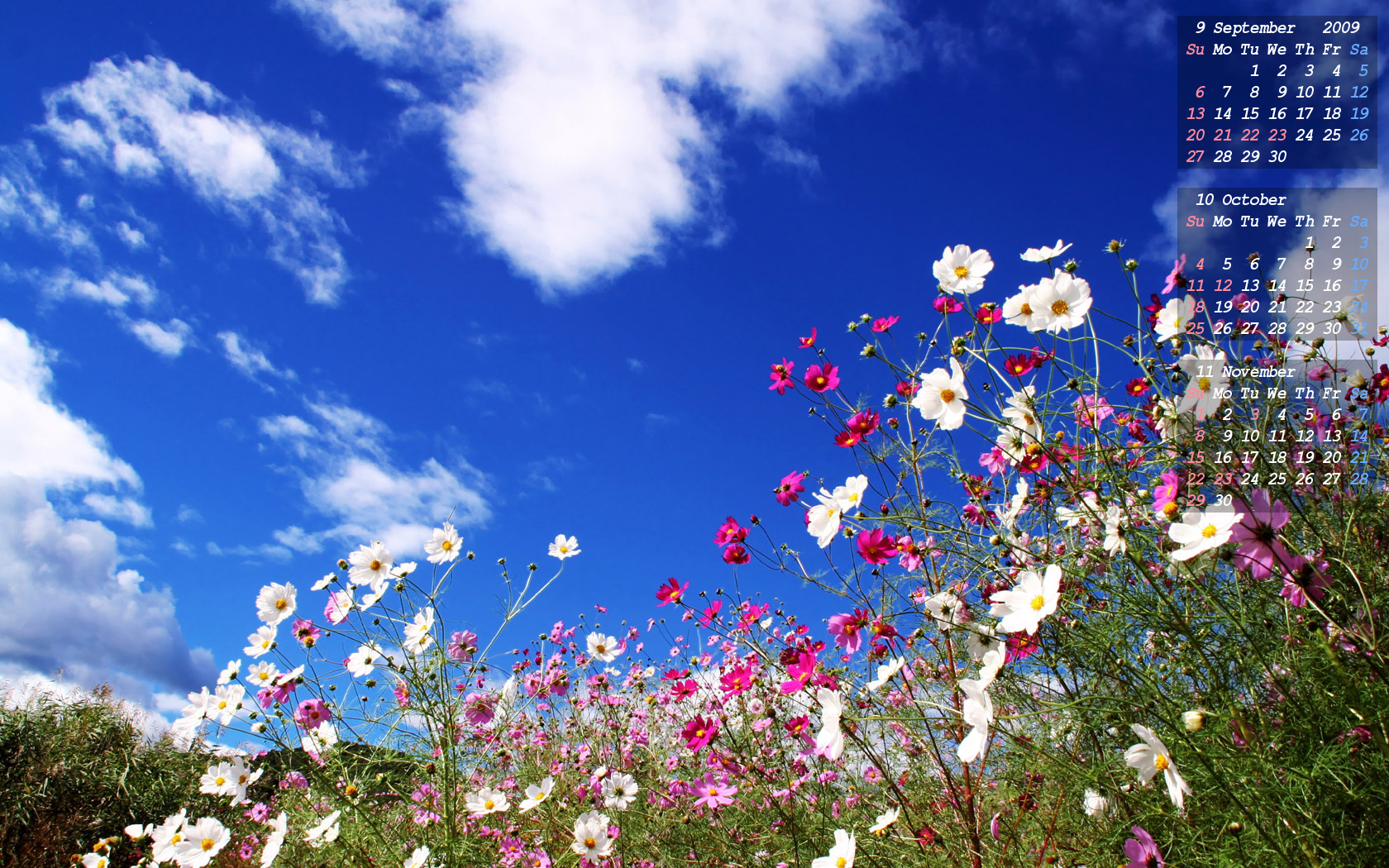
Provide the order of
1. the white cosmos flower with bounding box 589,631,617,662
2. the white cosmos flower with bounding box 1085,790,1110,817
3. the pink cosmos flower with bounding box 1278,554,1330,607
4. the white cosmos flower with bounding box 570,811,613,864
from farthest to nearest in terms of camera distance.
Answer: the white cosmos flower with bounding box 589,631,617,662 < the white cosmos flower with bounding box 570,811,613,864 < the white cosmos flower with bounding box 1085,790,1110,817 < the pink cosmos flower with bounding box 1278,554,1330,607

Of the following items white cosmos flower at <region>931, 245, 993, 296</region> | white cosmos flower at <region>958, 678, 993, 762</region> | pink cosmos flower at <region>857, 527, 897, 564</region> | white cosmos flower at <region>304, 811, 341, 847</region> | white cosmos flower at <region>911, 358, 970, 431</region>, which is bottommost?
white cosmos flower at <region>304, 811, 341, 847</region>

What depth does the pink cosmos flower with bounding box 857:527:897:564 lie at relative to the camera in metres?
1.52

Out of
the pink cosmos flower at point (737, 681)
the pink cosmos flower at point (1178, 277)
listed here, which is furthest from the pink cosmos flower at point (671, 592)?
the pink cosmos flower at point (1178, 277)

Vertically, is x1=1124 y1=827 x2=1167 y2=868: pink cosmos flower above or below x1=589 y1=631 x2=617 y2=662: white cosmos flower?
below

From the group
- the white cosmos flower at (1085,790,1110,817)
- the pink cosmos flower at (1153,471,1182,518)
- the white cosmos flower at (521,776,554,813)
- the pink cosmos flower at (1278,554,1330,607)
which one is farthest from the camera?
the white cosmos flower at (521,776,554,813)

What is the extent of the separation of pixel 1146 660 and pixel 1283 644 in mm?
347

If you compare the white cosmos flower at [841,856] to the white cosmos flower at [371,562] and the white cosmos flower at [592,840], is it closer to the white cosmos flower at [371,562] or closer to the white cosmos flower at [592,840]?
the white cosmos flower at [592,840]

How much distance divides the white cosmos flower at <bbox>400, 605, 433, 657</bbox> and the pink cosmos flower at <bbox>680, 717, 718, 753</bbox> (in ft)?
2.60

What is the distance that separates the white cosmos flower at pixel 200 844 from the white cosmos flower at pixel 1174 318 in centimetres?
270

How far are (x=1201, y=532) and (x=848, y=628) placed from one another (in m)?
0.78

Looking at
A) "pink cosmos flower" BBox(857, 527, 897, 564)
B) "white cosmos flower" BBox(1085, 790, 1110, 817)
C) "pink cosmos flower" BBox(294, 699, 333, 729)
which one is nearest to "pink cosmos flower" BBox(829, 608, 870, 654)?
"pink cosmos flower" BBox(857, 527, 897, 564)

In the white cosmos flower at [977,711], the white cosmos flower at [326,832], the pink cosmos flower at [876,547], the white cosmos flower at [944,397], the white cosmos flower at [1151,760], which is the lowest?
the white cosmos flower at [326,832]

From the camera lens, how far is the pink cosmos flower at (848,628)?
1.59m

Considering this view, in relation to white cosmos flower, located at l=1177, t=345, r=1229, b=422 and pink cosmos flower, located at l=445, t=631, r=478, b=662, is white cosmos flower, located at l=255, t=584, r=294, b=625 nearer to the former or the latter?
pink cosmos flower, located at l=445, t=631, r=478, b=662
